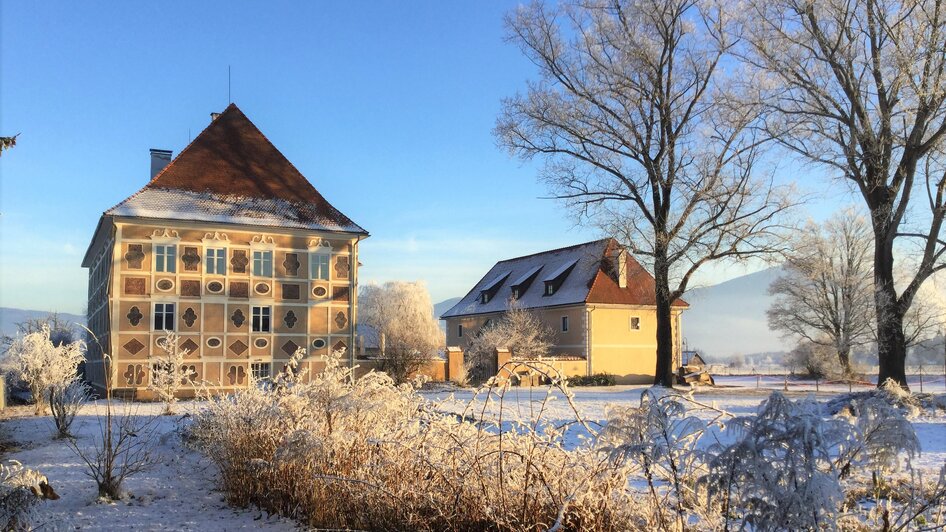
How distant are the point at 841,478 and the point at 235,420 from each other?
20.6 feet

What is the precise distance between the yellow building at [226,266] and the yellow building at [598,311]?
1187 cm

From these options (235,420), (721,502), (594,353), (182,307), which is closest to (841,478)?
(721,502)

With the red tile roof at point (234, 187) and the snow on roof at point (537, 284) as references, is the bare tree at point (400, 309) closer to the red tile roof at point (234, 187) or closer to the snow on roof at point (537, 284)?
the snow on roof at point (537, 284)

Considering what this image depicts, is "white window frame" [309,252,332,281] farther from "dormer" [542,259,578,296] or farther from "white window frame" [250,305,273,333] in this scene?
"dormer" [542,259,578,296]

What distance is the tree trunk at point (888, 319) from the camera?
73.4ft

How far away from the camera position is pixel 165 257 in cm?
2538

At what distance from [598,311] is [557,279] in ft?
14.1

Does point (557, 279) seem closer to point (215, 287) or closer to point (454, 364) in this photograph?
point (454, 364)

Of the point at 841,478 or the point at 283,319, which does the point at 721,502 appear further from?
the point at 283,319

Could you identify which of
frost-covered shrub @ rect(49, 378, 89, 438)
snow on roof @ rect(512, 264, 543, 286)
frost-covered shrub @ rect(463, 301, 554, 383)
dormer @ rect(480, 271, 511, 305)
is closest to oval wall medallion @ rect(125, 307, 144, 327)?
frost-covered shrub @ rect(49, 378, 89, 438)

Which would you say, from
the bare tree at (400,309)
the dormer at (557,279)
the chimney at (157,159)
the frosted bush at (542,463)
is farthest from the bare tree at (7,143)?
the bare tree at (400,309)

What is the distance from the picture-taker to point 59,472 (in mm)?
9672

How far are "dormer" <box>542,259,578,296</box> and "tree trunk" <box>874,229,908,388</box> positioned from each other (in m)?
20.1

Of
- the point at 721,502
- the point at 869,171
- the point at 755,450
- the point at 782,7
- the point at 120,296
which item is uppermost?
the point at 782,7
